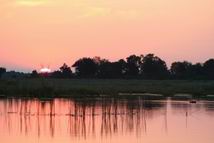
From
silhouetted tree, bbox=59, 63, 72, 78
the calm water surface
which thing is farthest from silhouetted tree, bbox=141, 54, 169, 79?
→ the calm water surface

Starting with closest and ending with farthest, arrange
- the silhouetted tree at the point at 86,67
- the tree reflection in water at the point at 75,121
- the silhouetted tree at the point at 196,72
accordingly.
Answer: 1. the tree reflection in water at the point at 75,121
2. the silhouetted tree at the point at 196,72
3. the silhouetted tree at the point at 86,67

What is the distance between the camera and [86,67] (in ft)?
281

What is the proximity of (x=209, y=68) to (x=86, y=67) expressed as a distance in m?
17.2

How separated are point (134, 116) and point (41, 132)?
18.4ft

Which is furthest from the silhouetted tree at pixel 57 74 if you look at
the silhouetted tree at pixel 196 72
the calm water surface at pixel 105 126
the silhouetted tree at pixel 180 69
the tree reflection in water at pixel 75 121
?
the tree reflection in water at pixel 75 121

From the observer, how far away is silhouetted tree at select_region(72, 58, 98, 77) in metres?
85.1

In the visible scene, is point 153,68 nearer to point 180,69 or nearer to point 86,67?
point 180,69

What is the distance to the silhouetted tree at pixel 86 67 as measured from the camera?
85125 millimetres

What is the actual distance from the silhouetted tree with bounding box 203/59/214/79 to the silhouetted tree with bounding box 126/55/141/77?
31.7 ft

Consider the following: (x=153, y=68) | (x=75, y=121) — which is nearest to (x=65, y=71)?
(x=153, y=68)

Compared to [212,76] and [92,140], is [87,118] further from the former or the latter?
[212,76]

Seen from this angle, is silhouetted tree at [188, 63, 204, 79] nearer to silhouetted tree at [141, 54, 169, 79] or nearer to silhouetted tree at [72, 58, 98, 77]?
silhouetted tree at [141, 54, 169, 79]

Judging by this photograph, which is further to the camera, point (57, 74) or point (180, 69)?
point (180, 69)

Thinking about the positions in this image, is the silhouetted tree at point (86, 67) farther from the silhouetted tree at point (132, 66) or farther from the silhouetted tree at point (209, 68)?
the silhouetted tree at point (209, 68)
